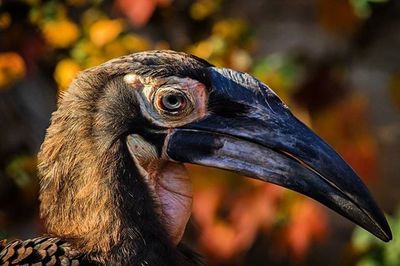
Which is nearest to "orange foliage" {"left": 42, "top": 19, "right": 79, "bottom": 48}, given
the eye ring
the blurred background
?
the blurred background

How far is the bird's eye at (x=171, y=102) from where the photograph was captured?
3174 millimetres

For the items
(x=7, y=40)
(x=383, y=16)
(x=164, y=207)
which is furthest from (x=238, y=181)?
(x=164, y=207)

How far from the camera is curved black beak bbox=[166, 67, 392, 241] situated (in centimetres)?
308

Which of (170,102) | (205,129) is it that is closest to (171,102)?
(170,102)

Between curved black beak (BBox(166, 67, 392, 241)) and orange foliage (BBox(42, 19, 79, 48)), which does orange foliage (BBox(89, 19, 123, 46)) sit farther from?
curved black beak (BBox(166, 67, 392, 241))

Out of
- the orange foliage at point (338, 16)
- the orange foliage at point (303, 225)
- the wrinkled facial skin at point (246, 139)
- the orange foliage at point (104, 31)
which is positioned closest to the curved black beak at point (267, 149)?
the wrinkled facial skin at point (246, 139)

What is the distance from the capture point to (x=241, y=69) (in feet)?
18.1

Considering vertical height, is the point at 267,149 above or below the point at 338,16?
below

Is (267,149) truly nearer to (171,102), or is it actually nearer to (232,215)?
(171,102)

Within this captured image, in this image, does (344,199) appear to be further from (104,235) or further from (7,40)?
(7,40)

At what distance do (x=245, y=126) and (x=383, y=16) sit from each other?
372cm

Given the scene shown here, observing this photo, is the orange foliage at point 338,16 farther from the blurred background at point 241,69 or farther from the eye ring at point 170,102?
the eye ring at point 170,102

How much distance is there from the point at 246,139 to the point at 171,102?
230 millimetres

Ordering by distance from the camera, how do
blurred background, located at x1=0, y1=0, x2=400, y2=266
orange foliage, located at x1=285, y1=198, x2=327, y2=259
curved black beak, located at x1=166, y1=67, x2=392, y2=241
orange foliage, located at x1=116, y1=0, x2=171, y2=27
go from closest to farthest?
curved black beak, located at x1=166, y1=67, x2=392, y2=241, orange foliage, located at x1=116, y1=0, x2=171, y2=27, blurred background, located at x1=0, y1=0, x2=400, y2=266, orange foliage, located at x1=285, y1=198, x2=327, y2=259
